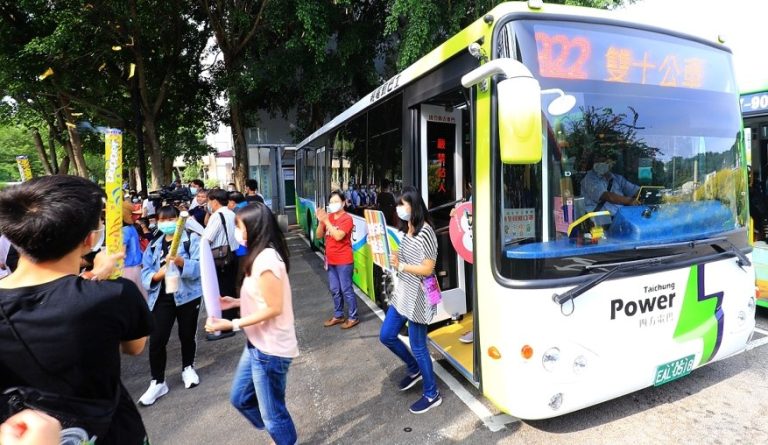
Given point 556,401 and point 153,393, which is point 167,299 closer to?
point 153,393

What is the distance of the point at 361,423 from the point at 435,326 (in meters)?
1.61

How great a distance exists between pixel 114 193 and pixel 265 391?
4.67ft

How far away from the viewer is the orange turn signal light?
8.80 ft

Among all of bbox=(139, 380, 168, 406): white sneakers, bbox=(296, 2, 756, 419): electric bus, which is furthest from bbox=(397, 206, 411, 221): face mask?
bbox=(139, 380, 168, 406): white sneakers

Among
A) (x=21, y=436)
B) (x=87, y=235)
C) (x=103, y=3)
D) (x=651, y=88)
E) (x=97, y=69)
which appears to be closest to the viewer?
(x=21, y=436)

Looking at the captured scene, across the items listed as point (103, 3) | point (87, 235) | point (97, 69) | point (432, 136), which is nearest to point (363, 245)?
point (432, 136)

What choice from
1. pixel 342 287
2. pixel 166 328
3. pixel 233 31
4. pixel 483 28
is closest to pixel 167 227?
pixel 166 328

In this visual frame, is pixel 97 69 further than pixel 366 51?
Yes

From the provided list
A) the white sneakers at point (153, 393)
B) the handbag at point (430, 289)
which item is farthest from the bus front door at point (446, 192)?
the white sneakers at point (153, 393)

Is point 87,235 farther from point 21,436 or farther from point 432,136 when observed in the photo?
point 432,136

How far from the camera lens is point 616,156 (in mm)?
2896

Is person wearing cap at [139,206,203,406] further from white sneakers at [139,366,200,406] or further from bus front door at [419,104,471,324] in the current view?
bus front door at [419,104,471,324]

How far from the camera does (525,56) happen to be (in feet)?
8.94

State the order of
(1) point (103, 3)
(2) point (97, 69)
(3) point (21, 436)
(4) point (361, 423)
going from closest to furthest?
(3) point (21, 436), (4) point (361, 423), (1) point (103, 3), (2) point (97, 69)
